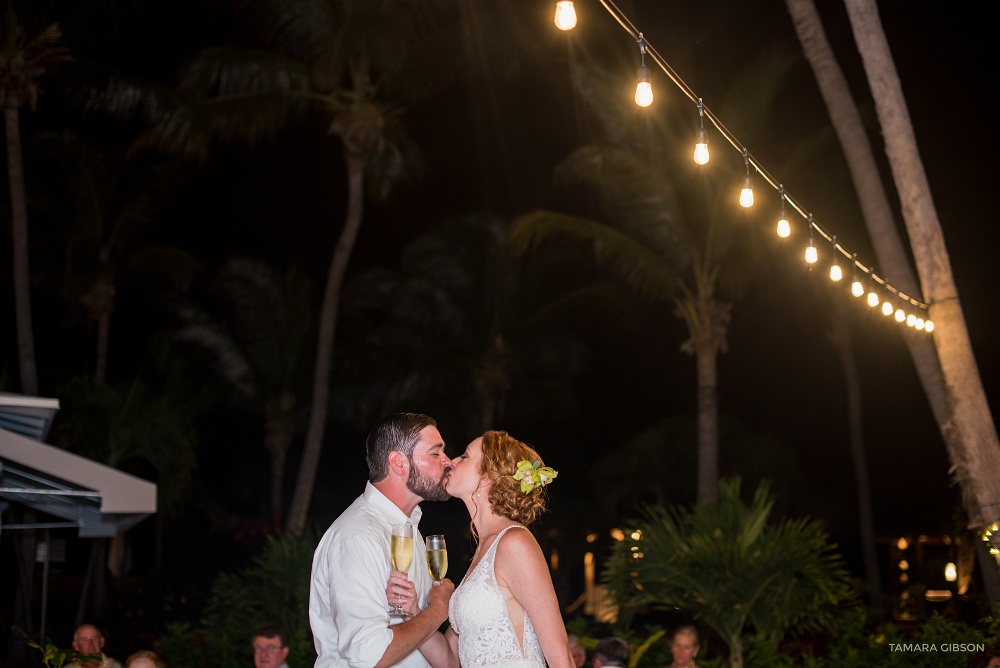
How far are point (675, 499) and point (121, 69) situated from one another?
20214mm

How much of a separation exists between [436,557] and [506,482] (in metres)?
0.38

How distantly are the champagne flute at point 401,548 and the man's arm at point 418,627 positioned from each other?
7 cm

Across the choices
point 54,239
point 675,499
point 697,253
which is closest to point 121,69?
point 54,239

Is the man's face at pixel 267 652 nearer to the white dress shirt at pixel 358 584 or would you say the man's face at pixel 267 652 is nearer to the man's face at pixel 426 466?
the white dress shirt at pixel 358 584

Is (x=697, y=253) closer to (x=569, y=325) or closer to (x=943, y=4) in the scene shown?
(x=943, y=4)

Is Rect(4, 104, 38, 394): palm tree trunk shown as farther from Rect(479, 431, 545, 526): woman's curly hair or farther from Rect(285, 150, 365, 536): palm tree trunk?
Rect(479, 431, 545, 526): woman's curly hair

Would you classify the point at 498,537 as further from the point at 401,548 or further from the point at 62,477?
the point at 62,477

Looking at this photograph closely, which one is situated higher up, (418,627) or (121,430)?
(121,430)

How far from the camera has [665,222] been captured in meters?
17.5

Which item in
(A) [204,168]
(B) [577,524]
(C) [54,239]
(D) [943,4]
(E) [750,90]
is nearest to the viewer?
(E) [750,90]

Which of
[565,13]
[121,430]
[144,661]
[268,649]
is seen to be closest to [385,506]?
[565,13]

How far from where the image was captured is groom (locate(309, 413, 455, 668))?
131 inches

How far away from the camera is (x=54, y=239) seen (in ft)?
72.0

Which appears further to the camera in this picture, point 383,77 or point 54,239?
point 54,239
